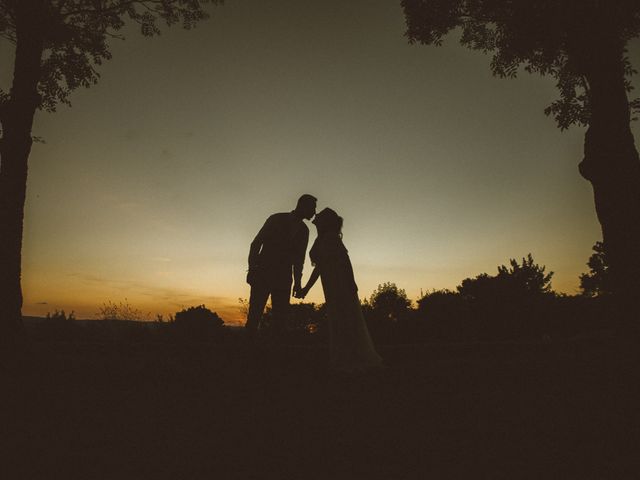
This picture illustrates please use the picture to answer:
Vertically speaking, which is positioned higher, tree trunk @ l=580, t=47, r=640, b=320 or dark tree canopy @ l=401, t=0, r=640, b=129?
dark tree canopy @ l=401, t=0, r=640, b=129

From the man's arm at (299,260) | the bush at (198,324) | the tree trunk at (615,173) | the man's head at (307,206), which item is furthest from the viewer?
the bush at (198,324)

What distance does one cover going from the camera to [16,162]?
723 cm

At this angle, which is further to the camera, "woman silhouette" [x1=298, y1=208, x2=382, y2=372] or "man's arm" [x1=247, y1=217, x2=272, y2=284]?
"man's arm" [x1=247, y1=217, x2=272, y2=284]

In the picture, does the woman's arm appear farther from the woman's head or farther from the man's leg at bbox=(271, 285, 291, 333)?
the woman's head

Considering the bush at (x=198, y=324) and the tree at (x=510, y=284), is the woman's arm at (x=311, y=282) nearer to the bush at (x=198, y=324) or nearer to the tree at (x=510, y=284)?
Answer: the bush at (x=198, y=324)

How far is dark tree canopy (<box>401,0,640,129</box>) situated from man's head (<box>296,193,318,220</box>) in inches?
215

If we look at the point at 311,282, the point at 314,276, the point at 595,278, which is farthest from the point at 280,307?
the point at 595,278

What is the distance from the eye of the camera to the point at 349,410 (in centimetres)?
425

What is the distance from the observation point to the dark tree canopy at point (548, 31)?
7660 mm

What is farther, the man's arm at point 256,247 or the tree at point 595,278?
the tree at point 595,278

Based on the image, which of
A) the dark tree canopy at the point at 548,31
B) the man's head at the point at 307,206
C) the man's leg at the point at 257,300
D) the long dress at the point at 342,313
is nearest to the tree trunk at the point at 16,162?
the man's leg at the point at 257,300

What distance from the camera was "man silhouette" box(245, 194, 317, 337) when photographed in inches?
289

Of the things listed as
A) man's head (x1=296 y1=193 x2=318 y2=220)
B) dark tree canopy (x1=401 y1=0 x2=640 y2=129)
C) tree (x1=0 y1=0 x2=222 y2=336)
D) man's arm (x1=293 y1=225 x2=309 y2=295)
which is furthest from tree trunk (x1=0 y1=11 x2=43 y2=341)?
dark tree canopy (x1=401 y1=0 x2=640 y2=129)

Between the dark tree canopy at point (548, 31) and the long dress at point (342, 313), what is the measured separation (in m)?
5.65
